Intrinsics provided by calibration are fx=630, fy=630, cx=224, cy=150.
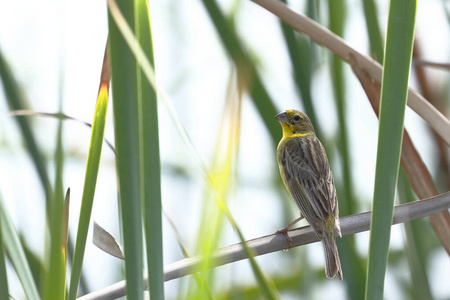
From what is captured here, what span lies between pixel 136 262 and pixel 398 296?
5.22 feet

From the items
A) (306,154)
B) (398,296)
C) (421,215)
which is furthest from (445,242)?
(306,154)

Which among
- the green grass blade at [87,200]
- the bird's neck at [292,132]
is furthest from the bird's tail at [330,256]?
the green grass blade at [87,200]

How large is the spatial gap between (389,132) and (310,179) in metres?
1.52

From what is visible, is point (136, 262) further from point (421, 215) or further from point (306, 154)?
point (306, 154)

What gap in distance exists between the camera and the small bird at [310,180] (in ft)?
6.80

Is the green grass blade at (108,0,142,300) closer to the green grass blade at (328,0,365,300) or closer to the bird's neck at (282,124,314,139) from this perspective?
the green grass blade at (328,0,365,300)

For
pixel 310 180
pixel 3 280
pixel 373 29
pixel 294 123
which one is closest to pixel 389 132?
pixel 3 280

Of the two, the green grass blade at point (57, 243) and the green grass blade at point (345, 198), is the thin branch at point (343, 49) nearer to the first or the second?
the green grass blade at point (345, 198)

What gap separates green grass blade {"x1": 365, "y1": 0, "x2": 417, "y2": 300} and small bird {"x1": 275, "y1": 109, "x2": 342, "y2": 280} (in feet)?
2.66

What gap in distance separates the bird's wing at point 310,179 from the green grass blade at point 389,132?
104cm

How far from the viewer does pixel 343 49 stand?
5.80 ft

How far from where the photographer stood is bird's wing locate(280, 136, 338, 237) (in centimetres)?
222

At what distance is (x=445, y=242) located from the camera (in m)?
1.73

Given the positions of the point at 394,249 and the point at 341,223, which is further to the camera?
the point at 394,249
